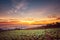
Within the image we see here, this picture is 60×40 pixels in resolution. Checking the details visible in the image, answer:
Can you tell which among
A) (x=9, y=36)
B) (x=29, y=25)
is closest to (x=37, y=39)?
(x=29, y=25)

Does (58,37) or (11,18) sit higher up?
(11,18)

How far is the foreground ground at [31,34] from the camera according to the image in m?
3.64

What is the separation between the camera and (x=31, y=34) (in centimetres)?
367

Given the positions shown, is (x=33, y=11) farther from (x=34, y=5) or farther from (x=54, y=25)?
(x=54, y=25)

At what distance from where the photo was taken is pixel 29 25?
12.2 ft

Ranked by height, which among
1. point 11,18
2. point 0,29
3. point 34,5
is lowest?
point 0,29

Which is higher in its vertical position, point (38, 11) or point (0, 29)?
point (38, 11)

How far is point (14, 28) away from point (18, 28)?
0.30 ft

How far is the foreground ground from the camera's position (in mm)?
3639

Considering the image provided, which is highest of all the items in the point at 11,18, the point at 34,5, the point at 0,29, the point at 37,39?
the point at 34,5

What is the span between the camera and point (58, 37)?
3701 millimetres

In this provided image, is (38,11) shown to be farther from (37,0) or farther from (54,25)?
(54,25)

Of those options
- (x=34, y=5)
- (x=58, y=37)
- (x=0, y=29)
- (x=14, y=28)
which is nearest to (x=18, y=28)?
(x=14, y=28)

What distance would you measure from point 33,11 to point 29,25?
1.10 ft
